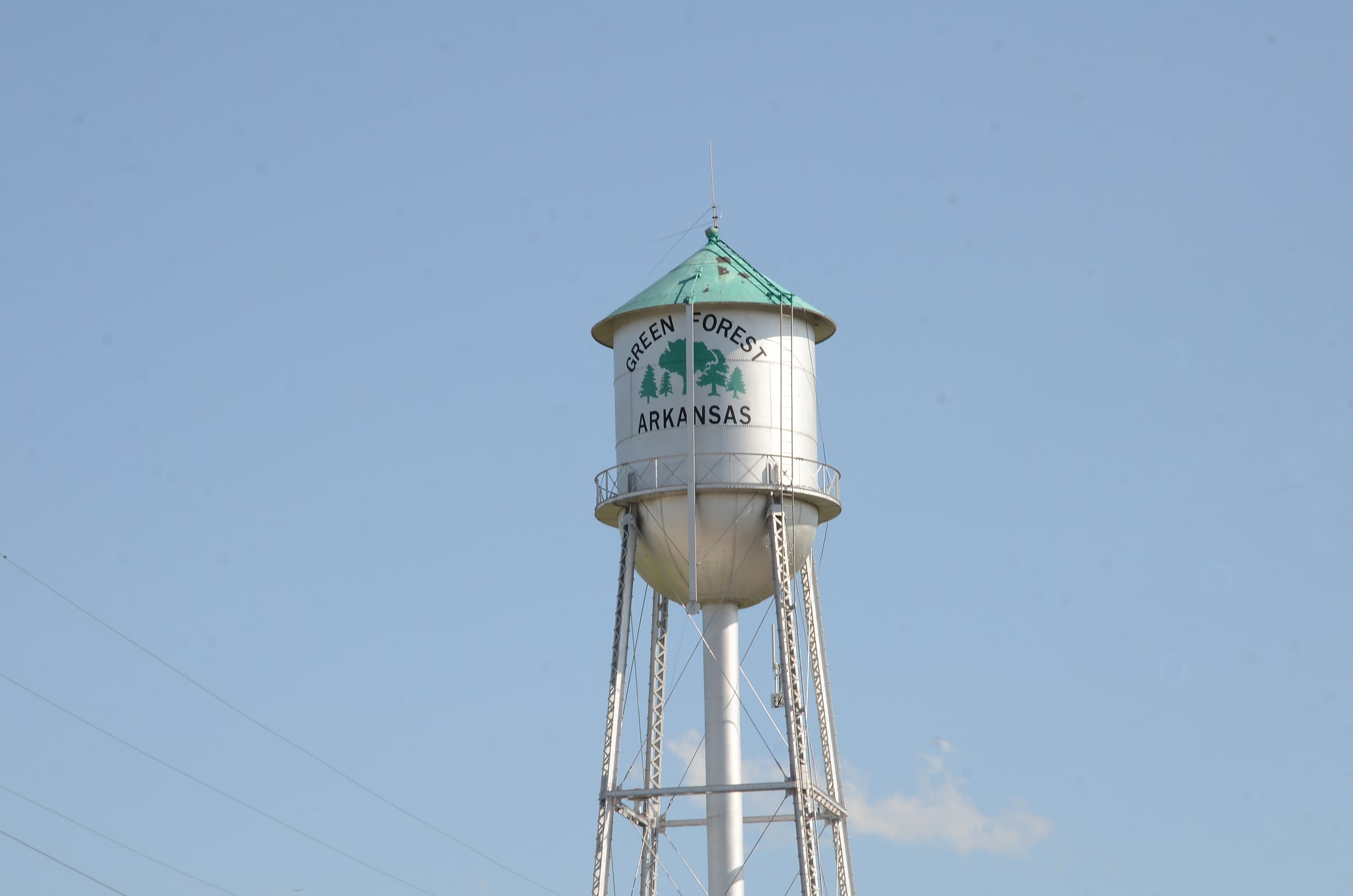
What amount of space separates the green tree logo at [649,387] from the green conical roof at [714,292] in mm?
1179

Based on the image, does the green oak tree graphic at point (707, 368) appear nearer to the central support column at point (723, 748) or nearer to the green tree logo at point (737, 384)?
the green tree logo at point (737, 384)

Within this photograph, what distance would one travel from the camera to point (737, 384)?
3600 centimetres

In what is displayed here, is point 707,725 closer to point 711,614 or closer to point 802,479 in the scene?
point 711,614

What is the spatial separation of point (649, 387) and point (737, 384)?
5.45 feet

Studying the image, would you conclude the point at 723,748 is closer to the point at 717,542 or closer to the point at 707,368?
the point at 717,542

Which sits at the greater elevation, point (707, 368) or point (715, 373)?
point (707, 368)

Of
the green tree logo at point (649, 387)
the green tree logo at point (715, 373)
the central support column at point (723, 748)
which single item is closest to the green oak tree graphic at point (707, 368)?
the green tree logo at point (715, 373)

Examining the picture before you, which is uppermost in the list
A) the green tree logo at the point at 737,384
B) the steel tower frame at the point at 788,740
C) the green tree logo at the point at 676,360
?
the green tree logo at the point at 676,360

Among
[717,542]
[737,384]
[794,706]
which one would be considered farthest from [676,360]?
[794,706]

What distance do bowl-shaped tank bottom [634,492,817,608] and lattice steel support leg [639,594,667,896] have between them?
0.64 metres

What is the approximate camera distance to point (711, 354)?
36031mm

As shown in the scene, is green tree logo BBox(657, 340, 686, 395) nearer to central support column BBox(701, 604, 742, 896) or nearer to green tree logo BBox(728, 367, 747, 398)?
green tree logo BBox(728, 367, 747, 398)

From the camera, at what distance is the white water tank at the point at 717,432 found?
35.8 meters

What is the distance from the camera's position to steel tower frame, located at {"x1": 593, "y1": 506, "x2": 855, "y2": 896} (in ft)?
114
